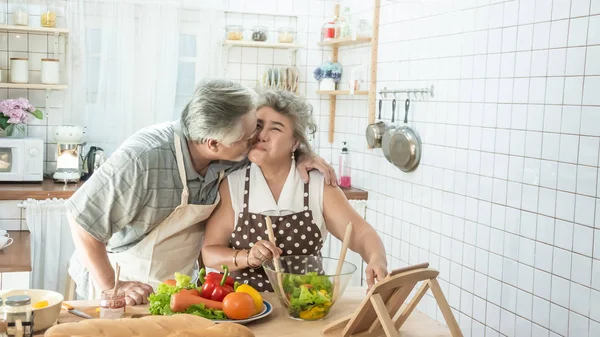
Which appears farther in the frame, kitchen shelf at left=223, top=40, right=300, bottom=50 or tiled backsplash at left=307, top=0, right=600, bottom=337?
kitchen shelf at left=223, top=40, right=300, bottom=50

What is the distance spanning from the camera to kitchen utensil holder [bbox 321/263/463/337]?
70.9 inches

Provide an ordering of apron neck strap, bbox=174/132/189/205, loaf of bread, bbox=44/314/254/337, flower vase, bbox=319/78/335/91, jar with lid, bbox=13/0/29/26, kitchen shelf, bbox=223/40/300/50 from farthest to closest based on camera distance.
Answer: flower vase, bbox=319/78/335/91 < kitchen shelf, bbox=223/40/300/50 < jar with lid, bbox=13/0/29/26 < apron neck strap, bbox=174/132/189/205 < loaf of bread, bbox=44/314/254/337

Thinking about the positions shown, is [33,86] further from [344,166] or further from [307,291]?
[307,291]

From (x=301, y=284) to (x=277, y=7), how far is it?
3157mm

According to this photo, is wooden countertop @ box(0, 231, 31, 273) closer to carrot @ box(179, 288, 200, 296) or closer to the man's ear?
the man's ear

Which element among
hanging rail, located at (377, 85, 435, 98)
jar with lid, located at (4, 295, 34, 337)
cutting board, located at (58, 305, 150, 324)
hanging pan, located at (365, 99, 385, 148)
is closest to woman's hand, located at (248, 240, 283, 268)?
cutting board, located at (58, 305, 150, 324)

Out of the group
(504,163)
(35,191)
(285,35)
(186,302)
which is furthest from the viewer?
(285,35)

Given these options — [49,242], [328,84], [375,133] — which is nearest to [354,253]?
[375,133]

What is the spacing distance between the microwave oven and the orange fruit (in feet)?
8.63

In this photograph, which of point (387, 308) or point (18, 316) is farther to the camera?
point (387, 308)

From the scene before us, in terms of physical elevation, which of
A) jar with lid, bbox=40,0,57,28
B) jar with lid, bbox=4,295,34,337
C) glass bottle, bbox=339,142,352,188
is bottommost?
jar with lid, bbox=4,295,34,337

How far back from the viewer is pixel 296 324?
202 cm

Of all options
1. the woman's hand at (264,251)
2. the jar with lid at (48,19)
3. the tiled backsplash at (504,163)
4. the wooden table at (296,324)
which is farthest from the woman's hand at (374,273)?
the jar with lid at (48,19)

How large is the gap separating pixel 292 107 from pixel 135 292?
33.3 inches
